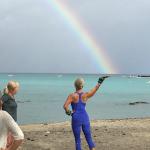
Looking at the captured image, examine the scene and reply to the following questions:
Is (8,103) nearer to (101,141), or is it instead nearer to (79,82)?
(79,82)

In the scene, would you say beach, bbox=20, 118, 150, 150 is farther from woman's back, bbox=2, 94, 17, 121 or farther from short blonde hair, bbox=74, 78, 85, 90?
woman's back, bbox=2, 94, 17, 121

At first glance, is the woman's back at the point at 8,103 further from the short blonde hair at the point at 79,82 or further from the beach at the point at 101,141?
the beach at the point at 101,141

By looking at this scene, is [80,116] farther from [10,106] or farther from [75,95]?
[10,106]

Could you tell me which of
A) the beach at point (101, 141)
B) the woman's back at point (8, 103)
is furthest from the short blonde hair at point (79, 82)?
the beach at point (101, 141)

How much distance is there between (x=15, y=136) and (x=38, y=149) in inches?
330

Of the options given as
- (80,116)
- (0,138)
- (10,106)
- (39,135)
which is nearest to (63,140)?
(39,135)

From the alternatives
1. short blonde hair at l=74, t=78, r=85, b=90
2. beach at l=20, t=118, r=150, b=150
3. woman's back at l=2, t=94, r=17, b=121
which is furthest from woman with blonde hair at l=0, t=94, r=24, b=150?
beach at l=20, t=118, r=150, b=150

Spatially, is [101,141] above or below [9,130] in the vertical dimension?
below

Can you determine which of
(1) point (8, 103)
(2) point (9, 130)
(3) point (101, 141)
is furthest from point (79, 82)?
(3) point (101, 141)

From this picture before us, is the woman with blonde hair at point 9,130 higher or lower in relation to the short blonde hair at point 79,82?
lower

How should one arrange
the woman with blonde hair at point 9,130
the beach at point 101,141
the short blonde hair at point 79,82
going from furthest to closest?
1. the beach at point 101,141
2. the short blonde hair at point 79,82
3. the woman with blonde hair at point 9,130

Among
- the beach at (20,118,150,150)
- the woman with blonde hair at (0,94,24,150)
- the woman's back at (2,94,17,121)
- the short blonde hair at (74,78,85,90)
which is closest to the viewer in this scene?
the woman with blonde hair at (0,94,24,150)

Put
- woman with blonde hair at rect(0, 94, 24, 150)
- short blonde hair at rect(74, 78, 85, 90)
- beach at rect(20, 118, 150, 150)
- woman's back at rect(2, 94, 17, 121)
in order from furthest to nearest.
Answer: beach at rect(20, 118, 150, 150) < short blonde hair at rect(74, 78, 85, 90) < woman's back at rect(2, 94, 17, 121) < woman with blonde hair at rect(0, 94, 24, 150)

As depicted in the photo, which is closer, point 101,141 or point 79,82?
point 79,82
